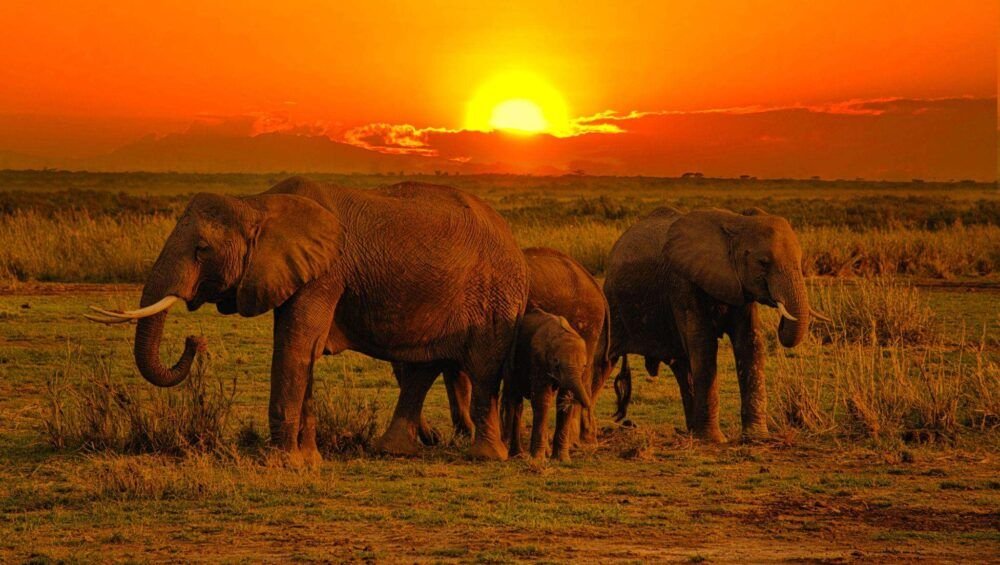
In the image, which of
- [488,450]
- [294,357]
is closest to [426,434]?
[488,450]

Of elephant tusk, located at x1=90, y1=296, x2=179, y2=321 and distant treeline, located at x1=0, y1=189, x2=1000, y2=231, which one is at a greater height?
elephant tusk, located at x1=90, y1=296, x2=179, y2=321

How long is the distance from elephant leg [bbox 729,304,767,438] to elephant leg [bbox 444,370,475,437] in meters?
2.32

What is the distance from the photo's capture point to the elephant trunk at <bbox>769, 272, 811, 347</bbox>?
11398 millimetres

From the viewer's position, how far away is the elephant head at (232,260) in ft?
31.7

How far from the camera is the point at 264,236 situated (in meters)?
9.91

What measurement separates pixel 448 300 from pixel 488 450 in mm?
1158

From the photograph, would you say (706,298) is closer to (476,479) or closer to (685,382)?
(685,382)

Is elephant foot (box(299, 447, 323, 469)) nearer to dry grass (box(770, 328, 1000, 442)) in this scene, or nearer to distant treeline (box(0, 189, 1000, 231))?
dry grass (box(770, 328, 1000, 442))

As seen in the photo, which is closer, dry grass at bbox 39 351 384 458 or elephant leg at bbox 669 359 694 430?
dry grass at bbox 39 351 384 458

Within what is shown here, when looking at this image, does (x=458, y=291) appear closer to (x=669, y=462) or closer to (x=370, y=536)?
(x=669, y=462)

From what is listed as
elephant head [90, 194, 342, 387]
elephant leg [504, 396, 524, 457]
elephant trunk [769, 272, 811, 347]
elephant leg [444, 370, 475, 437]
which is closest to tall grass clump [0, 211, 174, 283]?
elephant leg [444, 370, 475, 437]

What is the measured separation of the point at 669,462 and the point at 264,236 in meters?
3.52

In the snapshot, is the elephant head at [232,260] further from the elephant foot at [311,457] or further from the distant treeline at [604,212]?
the distant treeline at [604,212]

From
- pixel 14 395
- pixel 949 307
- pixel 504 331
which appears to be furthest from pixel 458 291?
pixel 949 307
